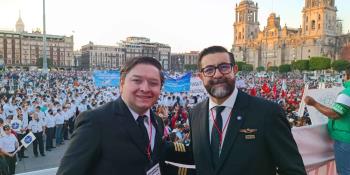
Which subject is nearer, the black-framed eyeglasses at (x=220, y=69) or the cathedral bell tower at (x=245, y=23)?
the black-framed eyeglasses at (x=220, y=69)

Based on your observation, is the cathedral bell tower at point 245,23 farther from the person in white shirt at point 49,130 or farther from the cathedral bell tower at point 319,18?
the person in white shirt at point 49,130

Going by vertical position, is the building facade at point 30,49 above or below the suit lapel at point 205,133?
above

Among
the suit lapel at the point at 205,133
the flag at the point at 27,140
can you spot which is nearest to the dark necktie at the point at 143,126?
the suit lapel at the point at 205,133

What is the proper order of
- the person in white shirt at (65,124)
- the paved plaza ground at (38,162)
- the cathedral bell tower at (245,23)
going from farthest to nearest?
the cathedral bell tower at (245,23) → the person in white shirt at (65,124) → the paved plaza ground at (38,162)

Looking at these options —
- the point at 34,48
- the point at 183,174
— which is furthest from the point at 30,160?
the point at 34,48

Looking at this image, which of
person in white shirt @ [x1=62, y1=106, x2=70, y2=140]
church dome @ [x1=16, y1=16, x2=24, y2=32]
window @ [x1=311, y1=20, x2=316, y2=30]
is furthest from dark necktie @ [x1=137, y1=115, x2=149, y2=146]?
church dome @ [x1=16, y1=16, x2=24, y2=32]

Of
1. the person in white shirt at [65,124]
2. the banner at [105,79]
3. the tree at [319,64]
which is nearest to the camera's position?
the person in white shirt at [65,124]

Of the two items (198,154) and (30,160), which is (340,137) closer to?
(198,154)

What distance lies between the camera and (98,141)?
6.14 feet

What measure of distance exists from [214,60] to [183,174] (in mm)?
898

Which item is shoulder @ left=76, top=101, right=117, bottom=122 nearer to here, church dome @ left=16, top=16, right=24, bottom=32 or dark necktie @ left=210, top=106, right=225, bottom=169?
dark necktie @ left=210, top=106, right=225, bottom=169

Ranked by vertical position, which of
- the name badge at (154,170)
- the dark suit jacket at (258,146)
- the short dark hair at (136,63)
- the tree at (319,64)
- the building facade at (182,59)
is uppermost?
the building facade at (182,59)

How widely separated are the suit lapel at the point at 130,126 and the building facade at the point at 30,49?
126m

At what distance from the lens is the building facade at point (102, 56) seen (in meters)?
146
